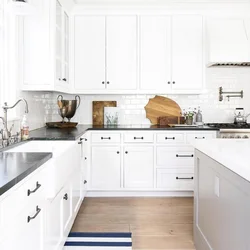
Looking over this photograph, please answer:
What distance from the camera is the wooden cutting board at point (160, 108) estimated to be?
4.77m

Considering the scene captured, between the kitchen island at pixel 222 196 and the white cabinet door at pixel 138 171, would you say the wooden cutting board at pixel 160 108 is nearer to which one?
the white cabinet door at pixel 138 171

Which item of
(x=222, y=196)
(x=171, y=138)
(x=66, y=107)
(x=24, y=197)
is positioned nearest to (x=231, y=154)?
(x=222, y=196)

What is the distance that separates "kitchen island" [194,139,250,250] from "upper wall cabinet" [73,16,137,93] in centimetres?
204

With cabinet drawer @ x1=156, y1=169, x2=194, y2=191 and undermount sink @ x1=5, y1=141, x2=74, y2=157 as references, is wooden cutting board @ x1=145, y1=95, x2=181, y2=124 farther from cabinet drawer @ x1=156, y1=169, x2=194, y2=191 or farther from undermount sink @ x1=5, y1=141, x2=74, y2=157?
undermount sink @ x1=5, y1=141, x2=74, y2=157

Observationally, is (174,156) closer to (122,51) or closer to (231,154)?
(122,51)

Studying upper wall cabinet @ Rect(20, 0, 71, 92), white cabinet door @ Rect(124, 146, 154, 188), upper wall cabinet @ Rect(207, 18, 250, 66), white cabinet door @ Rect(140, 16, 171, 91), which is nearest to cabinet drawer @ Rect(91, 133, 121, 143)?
white cabinet door @ Rect(124, 146, 154, 188)

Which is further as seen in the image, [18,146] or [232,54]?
[232,54]

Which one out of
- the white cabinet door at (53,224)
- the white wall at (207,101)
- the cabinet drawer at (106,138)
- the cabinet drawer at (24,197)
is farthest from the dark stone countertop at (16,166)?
the white wall at (207,101)

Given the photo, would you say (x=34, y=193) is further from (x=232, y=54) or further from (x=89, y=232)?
(x=232, y=54)

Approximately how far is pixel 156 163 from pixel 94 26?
1928 millimetres

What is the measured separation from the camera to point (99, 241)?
2859 millimetres

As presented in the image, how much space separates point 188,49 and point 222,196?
9.09 feet

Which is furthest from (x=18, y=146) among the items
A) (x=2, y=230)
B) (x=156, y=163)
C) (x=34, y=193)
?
(x=156, y=163)

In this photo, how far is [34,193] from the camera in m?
1.71
